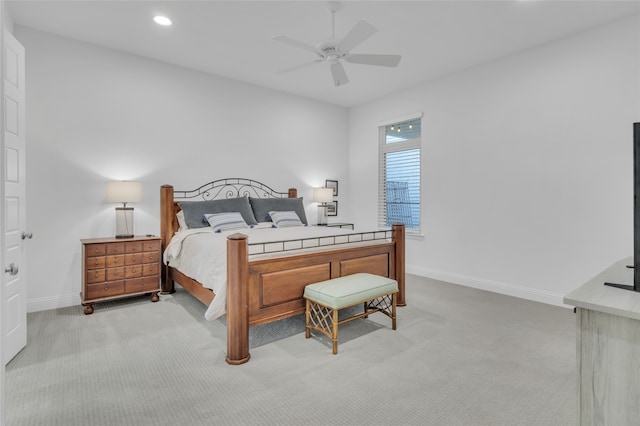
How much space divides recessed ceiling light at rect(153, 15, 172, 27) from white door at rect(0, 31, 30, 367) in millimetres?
1170

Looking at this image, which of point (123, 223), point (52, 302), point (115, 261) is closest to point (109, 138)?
point (123, 223)

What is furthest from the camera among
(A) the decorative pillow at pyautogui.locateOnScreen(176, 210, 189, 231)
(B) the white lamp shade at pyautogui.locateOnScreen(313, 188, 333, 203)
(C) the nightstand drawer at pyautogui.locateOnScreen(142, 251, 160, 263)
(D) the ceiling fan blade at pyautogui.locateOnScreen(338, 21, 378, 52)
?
(B) the white lamp shade at pyautogui.locateOnScreen(313, 188, 333, 203)

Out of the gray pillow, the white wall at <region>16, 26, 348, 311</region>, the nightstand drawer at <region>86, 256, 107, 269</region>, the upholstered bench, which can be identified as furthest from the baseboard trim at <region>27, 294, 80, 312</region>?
the upholstered bench

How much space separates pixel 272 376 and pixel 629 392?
1827 millimetres

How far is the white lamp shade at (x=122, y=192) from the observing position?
3.63 m

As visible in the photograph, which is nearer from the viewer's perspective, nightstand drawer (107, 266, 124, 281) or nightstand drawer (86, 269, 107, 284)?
nightstand drawer (86, 269, 107, 284)

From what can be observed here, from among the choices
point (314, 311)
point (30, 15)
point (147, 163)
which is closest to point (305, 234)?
point (314, 311)

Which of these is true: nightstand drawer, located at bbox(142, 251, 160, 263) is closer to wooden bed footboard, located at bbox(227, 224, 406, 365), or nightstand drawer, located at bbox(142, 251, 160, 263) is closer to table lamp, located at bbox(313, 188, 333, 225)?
wooden bed footboard, located at bbox(227, 224, 406, 365)

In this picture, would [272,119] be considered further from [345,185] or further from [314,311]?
[314,311]

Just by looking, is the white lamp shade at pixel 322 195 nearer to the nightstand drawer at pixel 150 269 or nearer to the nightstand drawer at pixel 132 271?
the nightstand drawer at pixel 150 269

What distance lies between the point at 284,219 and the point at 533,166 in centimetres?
315

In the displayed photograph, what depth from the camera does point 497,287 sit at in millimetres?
4188

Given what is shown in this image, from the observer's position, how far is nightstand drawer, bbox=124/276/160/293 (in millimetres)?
3605

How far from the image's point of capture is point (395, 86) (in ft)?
17.0
